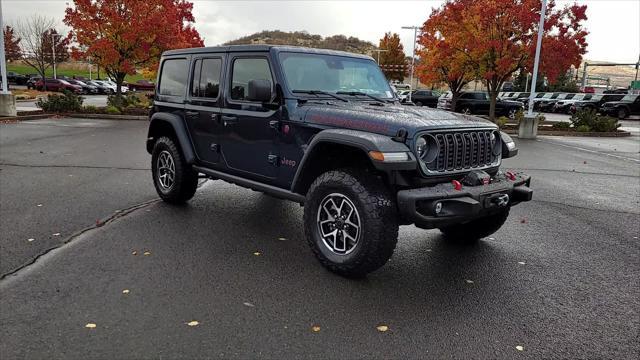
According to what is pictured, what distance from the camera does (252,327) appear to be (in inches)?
130

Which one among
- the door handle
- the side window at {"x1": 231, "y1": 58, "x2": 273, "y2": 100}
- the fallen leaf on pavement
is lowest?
the fallen leaf on pavement

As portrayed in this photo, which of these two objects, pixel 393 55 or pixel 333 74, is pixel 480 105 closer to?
pixel 333 74

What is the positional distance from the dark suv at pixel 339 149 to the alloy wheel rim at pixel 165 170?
0.23 metres

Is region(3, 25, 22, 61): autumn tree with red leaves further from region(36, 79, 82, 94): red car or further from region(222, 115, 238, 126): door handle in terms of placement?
region(222, 115, 238, 126): door handle

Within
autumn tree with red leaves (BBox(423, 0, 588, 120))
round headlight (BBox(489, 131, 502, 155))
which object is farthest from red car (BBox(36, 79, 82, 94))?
round headlight (BBox(489, 131, 502, 155))

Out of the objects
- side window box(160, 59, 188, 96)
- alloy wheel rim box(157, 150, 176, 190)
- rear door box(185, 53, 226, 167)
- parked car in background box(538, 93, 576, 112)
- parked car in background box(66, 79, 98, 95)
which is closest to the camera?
rear door box(185, 53, 226, 167)

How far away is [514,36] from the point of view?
19.4 meters

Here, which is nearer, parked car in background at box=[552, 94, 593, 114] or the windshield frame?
the windshield frame

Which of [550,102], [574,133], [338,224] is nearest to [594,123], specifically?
[574,133]

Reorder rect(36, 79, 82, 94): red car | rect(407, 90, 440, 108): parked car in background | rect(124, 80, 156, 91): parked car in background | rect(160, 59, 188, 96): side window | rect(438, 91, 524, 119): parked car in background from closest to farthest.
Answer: rect(160, 59, 188, 96): side window → rect(438, 91, 524, 119): parked car in background → rect(407, 90, 440, 108): parked car in background → rect(36, 79, 82, 94): red car → rect(124, 80, 156, 91): parked car in background

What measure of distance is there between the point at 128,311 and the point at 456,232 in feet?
11.3

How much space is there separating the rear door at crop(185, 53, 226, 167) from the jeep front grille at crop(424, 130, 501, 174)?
→ 2622 mm

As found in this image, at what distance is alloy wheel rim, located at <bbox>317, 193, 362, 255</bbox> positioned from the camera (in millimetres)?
4102

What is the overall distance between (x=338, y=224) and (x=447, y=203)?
951mm
